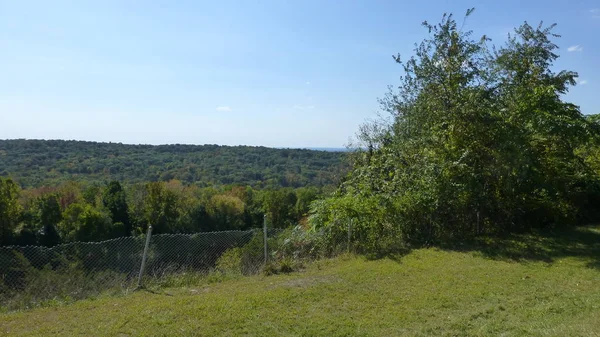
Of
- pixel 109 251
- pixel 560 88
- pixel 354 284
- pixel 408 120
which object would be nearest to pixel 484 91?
pixel 408 120

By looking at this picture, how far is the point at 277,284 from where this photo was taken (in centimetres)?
677

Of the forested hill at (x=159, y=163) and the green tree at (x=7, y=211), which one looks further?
the forested hill at (x=159, y=163)

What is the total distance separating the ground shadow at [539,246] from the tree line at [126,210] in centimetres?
2074

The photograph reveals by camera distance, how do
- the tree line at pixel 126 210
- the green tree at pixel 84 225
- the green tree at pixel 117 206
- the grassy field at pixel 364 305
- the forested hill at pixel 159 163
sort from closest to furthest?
the grassy field at pixel 364 305 → the tree line at pixel 126 210 → the green tree at pixel 84 225 → the green tree at pixel 117 206 → the forested hill at pixel 159 163

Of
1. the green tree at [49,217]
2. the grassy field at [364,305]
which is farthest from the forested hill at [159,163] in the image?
the grassy field at [364,305]

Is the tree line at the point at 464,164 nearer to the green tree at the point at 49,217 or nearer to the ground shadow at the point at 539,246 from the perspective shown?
the ground shadow at the point at 539,246

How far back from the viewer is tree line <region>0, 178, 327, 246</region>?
112 ft

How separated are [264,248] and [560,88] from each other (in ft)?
42.9

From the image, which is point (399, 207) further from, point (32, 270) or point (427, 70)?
point (32, 270)

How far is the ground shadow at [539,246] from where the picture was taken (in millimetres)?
8844

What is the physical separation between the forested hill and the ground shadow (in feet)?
174

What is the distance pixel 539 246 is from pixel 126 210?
141 feet

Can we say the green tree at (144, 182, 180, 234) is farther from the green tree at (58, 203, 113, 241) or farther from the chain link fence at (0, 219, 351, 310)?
the chain link fence at (0, 219, 351, 310)

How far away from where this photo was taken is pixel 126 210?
45.3 metres
